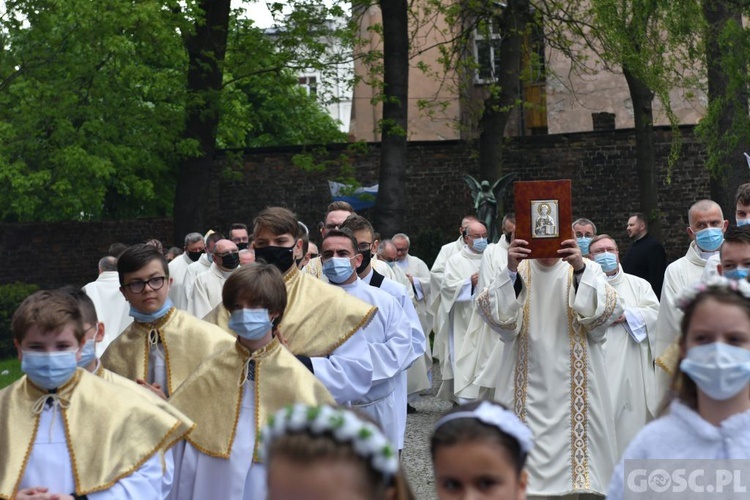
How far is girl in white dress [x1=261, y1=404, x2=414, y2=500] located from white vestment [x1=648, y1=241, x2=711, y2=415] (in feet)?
15.8

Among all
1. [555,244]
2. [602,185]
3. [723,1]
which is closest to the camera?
[555,244]

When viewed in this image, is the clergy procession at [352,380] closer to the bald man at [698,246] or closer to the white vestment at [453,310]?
the bald man at [698,246]

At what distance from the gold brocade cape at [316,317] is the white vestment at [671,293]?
1.78 metres

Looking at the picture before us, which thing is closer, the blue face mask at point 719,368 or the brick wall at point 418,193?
the blue face mask at point 719,368

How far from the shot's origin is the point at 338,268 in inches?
310

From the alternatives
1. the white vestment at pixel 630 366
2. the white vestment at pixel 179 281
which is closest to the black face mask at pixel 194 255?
the white vestment at pixel 179 281

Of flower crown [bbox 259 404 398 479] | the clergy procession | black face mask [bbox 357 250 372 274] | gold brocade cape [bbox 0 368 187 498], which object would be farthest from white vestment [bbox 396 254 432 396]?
flower crown [bbox 259 404 398 479]

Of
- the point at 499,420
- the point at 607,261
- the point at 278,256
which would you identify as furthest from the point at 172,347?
the point at 607,261

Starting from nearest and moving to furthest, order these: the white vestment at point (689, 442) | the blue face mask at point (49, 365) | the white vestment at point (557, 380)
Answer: the white vestment at point (689, 442), the blue face mask at point (49, 365), the white vestment at point (557, 380)

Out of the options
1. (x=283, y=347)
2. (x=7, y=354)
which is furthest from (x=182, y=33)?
(x=283, y=347)

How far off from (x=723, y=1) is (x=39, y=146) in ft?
43.2

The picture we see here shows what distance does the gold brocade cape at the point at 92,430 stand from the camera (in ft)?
17.0

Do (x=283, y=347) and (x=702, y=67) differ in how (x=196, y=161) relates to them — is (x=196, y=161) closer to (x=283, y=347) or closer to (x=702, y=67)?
(x=702, y=67)

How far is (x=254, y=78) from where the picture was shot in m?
25.1
